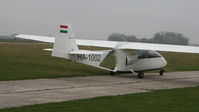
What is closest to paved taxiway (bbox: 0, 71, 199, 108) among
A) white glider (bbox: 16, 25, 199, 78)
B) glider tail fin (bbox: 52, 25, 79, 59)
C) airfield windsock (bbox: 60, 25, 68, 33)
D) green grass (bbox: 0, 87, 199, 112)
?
green grass (bbox: 0, 87, 199, 112)

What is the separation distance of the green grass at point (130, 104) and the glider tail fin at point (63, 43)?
23.2ft

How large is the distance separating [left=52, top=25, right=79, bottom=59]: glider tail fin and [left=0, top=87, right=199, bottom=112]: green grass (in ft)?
23.2

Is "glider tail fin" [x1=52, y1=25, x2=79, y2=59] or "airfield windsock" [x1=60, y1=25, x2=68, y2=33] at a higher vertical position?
"airfield windsock" [x1=60, y1=25, x2=68, y2=33]

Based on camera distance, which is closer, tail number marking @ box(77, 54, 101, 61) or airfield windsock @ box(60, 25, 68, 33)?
airfield windsock @ box(60, 25, 68, 33)

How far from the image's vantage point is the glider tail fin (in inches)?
752

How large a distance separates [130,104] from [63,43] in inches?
351

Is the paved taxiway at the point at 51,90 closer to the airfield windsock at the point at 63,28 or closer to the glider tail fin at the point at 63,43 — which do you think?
the glider tail fin at the point at 63,43

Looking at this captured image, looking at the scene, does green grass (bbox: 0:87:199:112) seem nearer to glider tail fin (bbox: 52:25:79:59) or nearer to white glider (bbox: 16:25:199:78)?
white glider (bbox: 16:25:199:78)

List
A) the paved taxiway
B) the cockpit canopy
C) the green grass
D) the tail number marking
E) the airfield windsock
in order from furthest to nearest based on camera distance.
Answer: the cockpit canopy → the tail number marking → the airfield windsock → the paved taxiway → the green grass

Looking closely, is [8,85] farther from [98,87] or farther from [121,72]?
[121,72]

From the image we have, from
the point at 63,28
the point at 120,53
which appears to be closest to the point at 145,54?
the point at 120,53

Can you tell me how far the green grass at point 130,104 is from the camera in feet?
32.2

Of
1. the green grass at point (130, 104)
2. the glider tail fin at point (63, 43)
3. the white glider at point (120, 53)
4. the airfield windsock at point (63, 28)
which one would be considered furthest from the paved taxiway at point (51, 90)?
the airfield windsock at point (63, 28)

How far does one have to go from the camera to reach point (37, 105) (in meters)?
10.1
